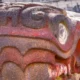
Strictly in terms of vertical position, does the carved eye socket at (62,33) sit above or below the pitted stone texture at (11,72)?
above

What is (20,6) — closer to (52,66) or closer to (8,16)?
(8,16)

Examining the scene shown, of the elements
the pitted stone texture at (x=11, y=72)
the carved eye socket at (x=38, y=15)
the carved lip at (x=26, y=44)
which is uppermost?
the carved eye socket at (x=38, y=15)

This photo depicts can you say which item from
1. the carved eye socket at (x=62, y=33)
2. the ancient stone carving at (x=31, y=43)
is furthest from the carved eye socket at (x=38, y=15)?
the carved eye socket at (x=62, y=33)

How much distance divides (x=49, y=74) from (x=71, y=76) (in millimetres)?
252

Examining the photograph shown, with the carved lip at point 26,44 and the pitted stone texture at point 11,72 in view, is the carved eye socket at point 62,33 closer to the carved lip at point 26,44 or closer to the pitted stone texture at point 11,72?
the carved lip at point 26,44

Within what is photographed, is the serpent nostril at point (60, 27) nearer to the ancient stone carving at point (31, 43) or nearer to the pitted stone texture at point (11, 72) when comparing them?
the ancient stone carving at point (31, 43)

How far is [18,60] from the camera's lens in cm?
124

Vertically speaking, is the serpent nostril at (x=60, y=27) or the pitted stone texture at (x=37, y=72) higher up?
the serpent nostril at (x=60, y=27)

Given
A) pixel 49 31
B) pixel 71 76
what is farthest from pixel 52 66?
pixel 71 76

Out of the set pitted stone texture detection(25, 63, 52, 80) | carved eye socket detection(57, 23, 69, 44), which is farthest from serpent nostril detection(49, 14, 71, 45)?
pitted stone texture detection(25, 63, 52, 80)

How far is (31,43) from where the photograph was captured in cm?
123

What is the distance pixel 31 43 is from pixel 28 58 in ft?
0.19

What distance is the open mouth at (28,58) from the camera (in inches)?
48.4

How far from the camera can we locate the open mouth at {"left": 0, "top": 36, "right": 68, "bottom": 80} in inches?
48.4
